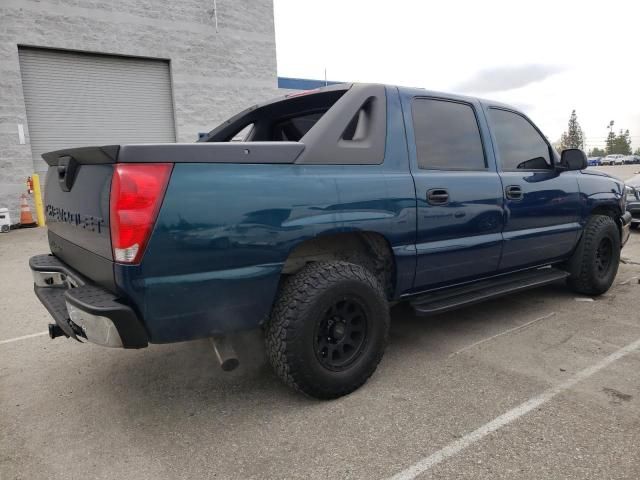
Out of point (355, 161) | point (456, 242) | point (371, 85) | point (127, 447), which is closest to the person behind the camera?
point (127, 447)

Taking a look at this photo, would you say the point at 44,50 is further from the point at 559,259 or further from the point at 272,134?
the point at 559,259

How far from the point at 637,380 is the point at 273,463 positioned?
2.33 metres

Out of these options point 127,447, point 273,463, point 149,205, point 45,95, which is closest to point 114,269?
point 149,205

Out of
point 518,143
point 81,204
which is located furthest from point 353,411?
point 518,143

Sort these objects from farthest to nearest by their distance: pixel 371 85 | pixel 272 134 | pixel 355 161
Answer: pixel 272 134 → pixel 371 85 → pixel 355 161

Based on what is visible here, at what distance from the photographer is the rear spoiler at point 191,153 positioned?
209 centimetres

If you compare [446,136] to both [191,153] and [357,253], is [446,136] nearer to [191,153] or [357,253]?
[357,253]

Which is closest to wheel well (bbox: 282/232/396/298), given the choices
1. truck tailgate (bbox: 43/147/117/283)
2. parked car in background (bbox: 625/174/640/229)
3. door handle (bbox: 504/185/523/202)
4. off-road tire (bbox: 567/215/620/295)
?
truck tailgate (bbox: 43/147/117/283)

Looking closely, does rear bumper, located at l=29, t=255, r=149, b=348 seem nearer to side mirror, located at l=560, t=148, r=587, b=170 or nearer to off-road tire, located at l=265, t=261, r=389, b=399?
off-road tire, located at l=265, t=261, r=389, b=399

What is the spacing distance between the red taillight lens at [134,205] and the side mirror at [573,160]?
363 cm

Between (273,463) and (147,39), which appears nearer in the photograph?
(273,463)

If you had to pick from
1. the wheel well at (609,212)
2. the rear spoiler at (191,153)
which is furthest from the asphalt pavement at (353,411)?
the rear spoiler at (191,153)

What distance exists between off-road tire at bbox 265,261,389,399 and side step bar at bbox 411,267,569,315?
520 mm

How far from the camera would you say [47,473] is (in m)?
2.15
